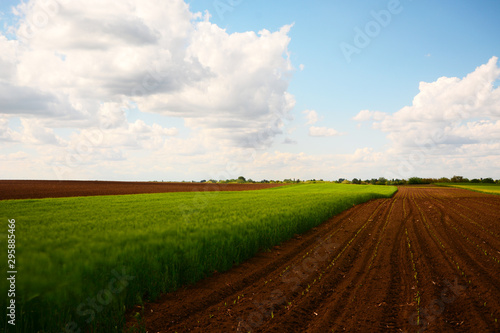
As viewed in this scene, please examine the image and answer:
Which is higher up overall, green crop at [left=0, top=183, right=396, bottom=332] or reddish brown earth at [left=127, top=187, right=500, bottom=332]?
green crop at [left=0, top=183, right=396, bottom=332]

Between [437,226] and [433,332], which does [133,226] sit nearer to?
[433,332]

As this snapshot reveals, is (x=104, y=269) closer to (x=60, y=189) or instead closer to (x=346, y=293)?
(x=346, y=293)

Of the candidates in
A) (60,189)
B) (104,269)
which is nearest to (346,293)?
(104,269)

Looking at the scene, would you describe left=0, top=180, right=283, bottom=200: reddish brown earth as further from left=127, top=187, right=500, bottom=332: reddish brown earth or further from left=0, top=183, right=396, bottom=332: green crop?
left=127, top=187, right=500, bottom=332: reddish brown earth

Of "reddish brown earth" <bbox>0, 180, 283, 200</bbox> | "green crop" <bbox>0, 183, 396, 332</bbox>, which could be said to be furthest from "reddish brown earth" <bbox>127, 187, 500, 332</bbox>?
"reddish brown earth" <bbox>0, 180, 283, 200</bbox>

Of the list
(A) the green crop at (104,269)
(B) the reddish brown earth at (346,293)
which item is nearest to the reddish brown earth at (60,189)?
(A) the green crop at (104,269)

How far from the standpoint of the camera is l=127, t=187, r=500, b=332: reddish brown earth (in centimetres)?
643

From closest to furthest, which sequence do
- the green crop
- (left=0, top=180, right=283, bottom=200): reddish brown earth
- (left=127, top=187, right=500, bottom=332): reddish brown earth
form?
the green crop, (left=127, top=187, right=500, bottom=332): reddish brown earth, (left=0, top=180, right=283, bottom=200): reddish brown earth

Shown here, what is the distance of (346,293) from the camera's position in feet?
26.6

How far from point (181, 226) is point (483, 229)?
19.0m

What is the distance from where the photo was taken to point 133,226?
1146cm

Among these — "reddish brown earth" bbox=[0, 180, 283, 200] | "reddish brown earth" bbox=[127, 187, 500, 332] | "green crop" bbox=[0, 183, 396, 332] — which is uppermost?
"reddish brown earth" bbox=[0, 180, 283, 200]

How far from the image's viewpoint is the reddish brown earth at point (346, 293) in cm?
643

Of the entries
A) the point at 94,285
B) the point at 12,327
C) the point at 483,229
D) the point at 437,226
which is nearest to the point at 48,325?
the point at 12,327
